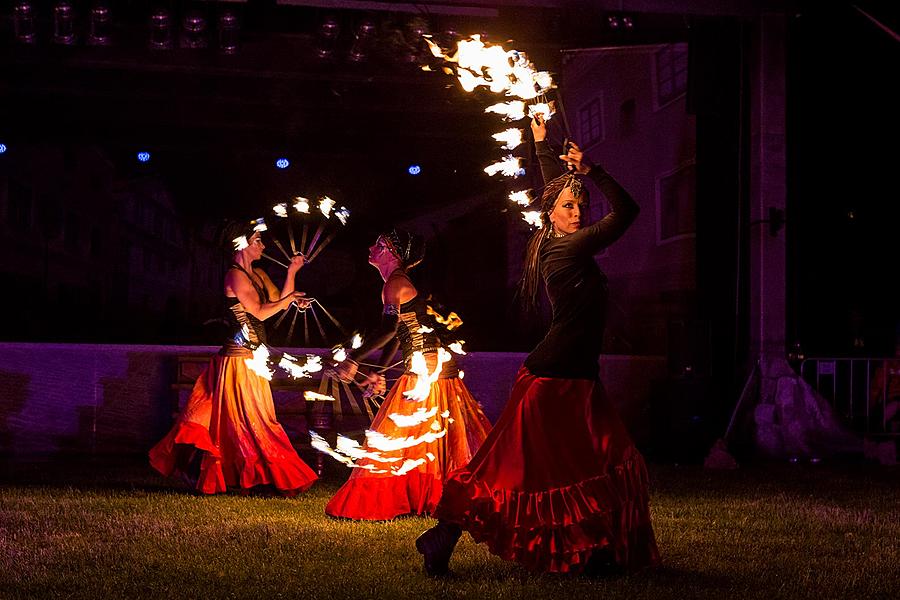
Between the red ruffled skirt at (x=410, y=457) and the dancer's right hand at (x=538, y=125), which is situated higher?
the dancer's right hand at (x=538, y=125)

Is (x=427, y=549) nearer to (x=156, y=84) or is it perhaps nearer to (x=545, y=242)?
(x=545, y=242)

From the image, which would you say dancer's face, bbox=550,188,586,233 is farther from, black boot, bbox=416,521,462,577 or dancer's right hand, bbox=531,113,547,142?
black boot, bbox=416,521,462,577

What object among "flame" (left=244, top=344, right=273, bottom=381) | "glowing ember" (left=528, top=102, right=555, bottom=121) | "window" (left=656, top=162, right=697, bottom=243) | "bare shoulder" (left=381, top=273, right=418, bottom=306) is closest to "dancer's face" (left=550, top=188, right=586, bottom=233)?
"glowing ember" (left=528, top=102, right=555, bottom=121)

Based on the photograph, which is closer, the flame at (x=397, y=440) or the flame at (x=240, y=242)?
the flame at (x=397, y=440)

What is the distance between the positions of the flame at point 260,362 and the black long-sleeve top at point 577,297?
298cm

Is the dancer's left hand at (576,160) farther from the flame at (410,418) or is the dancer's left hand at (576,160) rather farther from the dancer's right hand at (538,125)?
the flame at (410,418)

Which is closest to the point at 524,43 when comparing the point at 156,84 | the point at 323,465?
the point at 156,84

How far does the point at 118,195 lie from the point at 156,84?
4.62 ft

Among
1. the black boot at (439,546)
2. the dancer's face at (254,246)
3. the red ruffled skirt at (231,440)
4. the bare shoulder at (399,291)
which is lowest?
the black boot at (439,546)

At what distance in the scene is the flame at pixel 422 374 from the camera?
6266mm

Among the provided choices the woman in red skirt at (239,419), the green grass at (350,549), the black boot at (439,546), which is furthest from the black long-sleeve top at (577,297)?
the woman in red skirt at (239,419)

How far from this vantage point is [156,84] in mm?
11945

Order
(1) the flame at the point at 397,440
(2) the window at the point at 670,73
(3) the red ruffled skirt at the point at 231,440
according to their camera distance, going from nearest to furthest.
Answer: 1. (1) the flame at the point at 397,440
2. (3) the red ruffled skirt at the point at 231,440
3. (2) the window at the point at 670,73

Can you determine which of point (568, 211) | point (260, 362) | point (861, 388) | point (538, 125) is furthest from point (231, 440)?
point (861, 388)
